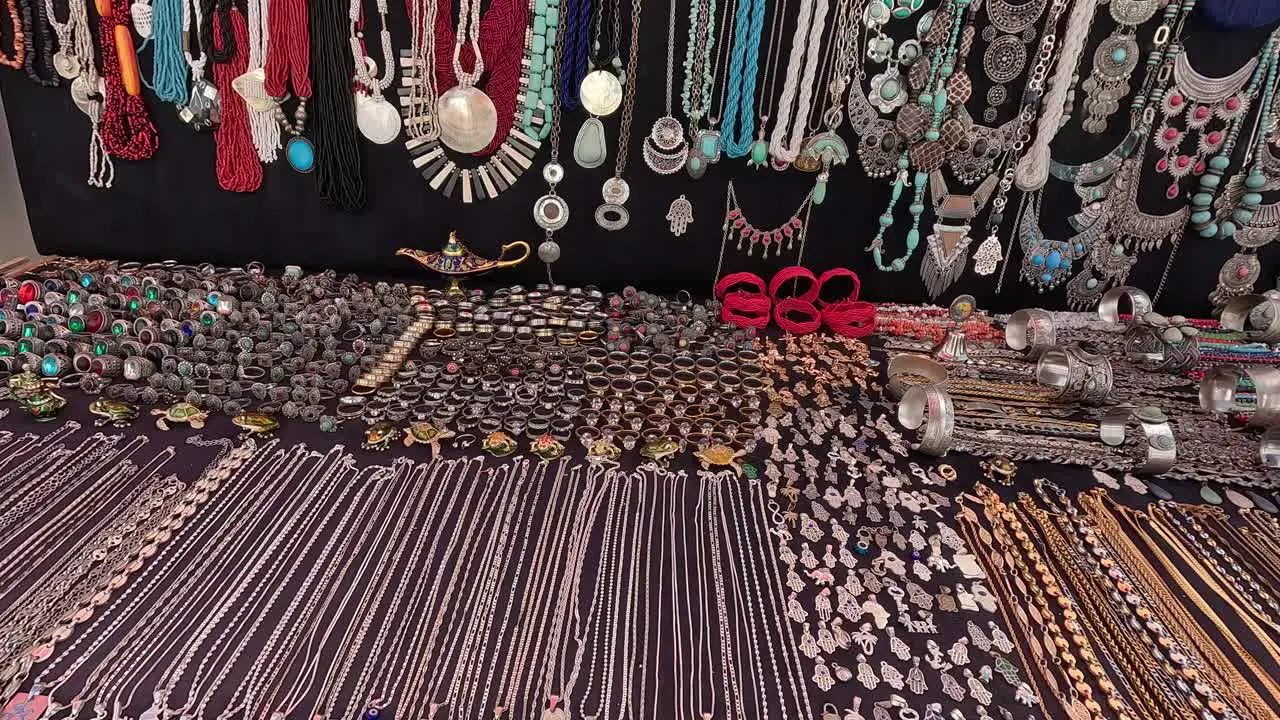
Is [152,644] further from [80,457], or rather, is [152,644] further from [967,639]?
[967,639]

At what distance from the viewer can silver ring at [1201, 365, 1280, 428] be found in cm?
186

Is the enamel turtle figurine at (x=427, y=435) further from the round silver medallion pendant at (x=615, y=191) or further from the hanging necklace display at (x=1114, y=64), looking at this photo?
the hanging necklace display at (x=1114, y=64)

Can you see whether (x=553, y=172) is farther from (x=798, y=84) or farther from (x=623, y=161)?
(x=798, y=84)

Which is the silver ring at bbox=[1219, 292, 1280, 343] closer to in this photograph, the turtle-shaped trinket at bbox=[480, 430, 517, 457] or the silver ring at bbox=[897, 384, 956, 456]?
the silver ring at bbox=[897, 384, 956, 456]

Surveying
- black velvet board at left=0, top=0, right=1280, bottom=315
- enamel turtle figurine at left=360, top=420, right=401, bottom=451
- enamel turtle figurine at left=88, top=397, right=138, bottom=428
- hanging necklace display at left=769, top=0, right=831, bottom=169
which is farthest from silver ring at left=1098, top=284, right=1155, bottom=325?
enamel turtle figurine at left=88, top=397, right=138, bottom=428

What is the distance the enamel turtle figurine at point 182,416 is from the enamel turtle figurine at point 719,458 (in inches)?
48.7

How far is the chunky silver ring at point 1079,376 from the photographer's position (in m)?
1.96

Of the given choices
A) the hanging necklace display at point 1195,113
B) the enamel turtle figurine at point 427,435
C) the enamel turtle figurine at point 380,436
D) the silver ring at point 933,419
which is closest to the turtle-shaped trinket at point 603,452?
the enamel turtle figurine at point 427,435

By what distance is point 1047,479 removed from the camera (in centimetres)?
176

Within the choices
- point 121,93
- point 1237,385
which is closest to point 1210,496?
point 1237,385

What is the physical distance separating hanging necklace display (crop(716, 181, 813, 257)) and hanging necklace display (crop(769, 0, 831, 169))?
18cm

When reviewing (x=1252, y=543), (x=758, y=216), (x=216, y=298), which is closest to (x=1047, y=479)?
(x=1252, y=543)

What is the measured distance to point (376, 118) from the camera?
2396mm

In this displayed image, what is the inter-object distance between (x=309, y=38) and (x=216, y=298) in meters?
0.89
